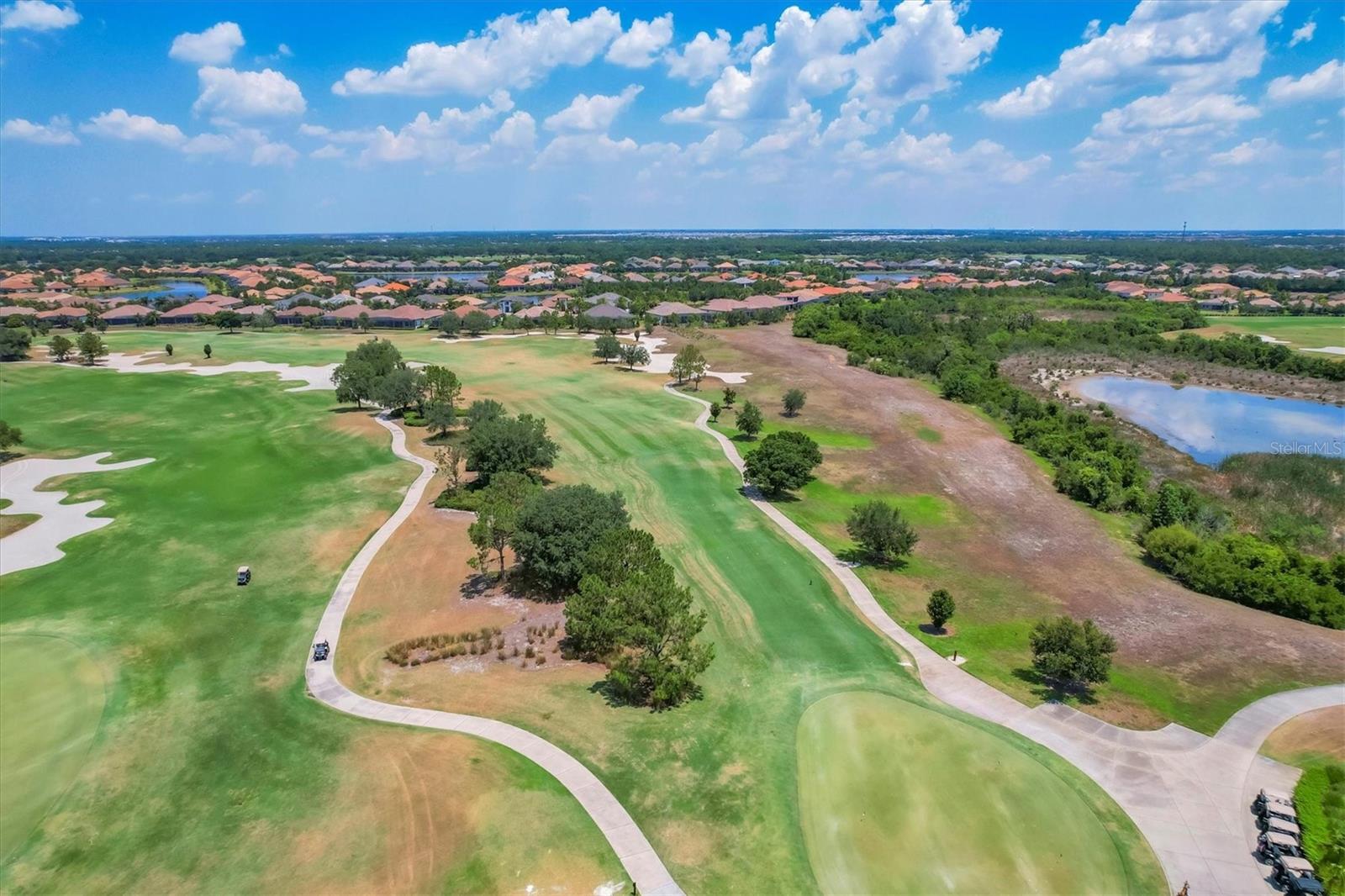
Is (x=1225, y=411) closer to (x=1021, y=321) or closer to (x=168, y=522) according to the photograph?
(x=1021, y=321)

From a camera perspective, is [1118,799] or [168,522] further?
[168,522]

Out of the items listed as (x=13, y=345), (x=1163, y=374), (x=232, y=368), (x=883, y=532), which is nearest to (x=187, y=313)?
(x=13, y=345)

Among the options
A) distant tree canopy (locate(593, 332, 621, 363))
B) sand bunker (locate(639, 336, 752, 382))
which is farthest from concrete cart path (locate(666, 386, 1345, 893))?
distant tree canopy (locate(593, 332, 621, 363))

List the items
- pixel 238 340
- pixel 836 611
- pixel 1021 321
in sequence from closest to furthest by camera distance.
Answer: pixel 836 611 → pixel 238 340 → pixel 1021 321

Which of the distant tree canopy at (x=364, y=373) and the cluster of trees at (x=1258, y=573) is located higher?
the distant tree canopy at (x=364, y=373)

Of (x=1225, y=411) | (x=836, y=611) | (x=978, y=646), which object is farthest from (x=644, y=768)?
(x=1225, y=411)

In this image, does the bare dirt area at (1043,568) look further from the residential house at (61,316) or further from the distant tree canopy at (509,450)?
the residential house at (61,316)

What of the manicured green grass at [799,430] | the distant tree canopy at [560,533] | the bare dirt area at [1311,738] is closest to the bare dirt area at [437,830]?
the distant tree canopy at [560,533]
